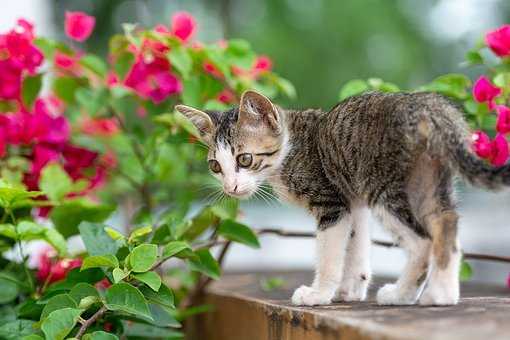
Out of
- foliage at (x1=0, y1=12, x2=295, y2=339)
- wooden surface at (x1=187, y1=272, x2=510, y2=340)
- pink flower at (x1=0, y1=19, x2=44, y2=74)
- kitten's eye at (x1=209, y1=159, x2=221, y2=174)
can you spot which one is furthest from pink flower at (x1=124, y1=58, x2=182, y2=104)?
wooden surface at (x1=187, y1=272, x2=510, y2=340)

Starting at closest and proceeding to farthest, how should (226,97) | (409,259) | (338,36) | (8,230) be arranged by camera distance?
(409,259) < (8,230) < (226,97) < (338,36)

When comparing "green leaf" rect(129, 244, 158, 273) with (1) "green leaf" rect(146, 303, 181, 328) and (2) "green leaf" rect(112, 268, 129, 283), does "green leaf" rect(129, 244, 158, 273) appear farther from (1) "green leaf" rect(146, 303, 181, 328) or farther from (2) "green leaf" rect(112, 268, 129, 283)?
(1) "green leaf" rect(146, 303, 181, 328)

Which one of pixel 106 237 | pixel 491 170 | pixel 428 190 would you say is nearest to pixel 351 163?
pixel 428 190

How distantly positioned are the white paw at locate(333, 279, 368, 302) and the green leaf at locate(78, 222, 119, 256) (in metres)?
0.63

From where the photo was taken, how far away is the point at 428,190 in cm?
183

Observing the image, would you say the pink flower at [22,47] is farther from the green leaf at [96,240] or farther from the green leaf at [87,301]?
the green leaf at [87,301]

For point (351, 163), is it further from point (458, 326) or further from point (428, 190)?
point (458, 326)

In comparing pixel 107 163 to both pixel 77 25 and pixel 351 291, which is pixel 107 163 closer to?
pixel 77 25

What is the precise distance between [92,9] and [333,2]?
3981 millimetres

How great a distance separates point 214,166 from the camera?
91.4 inches

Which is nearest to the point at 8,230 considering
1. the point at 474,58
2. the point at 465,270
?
the point at 465,270

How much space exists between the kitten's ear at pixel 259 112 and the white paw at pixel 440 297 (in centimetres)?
74

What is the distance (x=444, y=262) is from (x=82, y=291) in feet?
2.82

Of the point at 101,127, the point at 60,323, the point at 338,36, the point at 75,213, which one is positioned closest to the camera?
the point at 60,323
